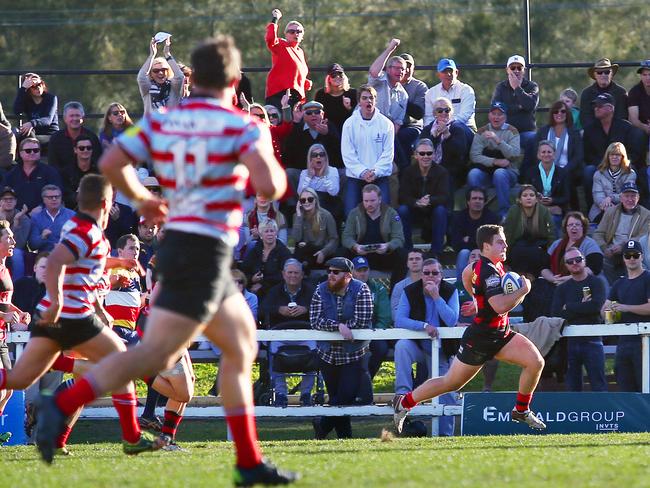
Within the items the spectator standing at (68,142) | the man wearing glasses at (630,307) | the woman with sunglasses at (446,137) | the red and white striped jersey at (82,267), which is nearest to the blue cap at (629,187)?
the man wearing glasses at (630,307)

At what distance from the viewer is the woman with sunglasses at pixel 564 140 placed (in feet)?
54.0

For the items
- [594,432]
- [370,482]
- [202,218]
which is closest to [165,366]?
[202,218]

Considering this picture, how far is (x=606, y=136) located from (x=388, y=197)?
3081mm

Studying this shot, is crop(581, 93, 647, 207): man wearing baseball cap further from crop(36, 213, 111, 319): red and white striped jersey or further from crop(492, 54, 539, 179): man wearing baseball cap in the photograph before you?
crop(36, 213, 111, 319): red and white striped jersey

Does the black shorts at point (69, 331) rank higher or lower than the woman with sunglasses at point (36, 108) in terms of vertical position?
lower

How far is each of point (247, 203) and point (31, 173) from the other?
2.73 m

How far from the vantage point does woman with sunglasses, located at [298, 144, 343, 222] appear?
52.3ft

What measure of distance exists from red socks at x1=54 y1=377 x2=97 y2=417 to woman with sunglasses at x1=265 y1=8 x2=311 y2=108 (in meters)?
11.4

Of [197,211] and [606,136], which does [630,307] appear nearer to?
[606,136]

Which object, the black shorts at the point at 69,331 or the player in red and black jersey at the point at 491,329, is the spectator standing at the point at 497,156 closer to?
the player in red and black jersey at the point at 491,329

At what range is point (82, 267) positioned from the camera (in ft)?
28.6

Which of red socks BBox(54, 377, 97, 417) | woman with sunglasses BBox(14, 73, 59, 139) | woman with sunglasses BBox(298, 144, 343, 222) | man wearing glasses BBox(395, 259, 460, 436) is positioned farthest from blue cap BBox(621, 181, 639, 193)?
red socks BBox(54, 377, 97, 417)

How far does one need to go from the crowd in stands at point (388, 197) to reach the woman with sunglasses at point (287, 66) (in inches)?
1.2

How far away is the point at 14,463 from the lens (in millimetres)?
8805
